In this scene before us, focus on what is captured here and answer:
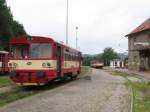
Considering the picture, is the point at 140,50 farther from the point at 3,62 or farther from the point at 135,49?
the point at 3,62

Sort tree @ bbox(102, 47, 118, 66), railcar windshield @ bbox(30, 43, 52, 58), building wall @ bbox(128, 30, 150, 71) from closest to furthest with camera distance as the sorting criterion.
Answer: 1. railcar windshield @ bbox(30, 43, 52, 58)
2. building wall @ bbox(128, 30, 150, 71)
3. tree @ bbox(102, 47, 118, 66)

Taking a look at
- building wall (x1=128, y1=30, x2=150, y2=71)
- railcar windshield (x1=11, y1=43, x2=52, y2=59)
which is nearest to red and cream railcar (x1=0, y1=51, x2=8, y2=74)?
railcar windshield (x1=11, y1=43, x2=52, y2=59)

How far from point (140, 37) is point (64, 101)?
55.0 m

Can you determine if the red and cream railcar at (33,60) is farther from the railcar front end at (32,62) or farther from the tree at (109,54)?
the tree at (109,54)

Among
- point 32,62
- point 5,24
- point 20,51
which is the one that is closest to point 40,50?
point 32,62

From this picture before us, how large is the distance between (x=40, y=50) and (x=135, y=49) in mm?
46204

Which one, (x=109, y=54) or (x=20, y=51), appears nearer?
(x=20, y=51)

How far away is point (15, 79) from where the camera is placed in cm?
2319

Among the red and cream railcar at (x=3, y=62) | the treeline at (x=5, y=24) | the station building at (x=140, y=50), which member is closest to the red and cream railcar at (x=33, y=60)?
the red and cream railcar at (x=3, y=62)

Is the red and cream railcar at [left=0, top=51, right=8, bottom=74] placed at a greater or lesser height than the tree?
lesser

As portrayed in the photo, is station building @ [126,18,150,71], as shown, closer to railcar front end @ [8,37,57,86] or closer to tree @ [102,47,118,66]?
railcar front end @ [8,37,57,86]

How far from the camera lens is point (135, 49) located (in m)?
68.2

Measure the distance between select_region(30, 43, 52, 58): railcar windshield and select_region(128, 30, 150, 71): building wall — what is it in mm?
44978

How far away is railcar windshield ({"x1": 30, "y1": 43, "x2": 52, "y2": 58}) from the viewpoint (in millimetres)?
23469
